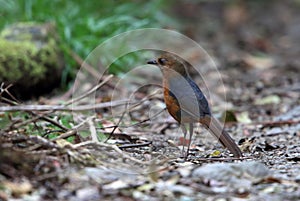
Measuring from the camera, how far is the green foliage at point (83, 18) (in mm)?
7570

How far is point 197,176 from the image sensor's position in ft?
11.2

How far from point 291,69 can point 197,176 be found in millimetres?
5717

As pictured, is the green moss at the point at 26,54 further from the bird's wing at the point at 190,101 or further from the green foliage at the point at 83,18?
the bird's wing at the point at 190,101

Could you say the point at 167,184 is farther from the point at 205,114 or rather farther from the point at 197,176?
the point at 205,114

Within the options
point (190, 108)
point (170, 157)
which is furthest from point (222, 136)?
point (170, 157)

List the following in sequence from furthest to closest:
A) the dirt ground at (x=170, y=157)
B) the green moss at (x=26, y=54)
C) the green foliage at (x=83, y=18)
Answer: the green foliage at (x=83, y=18) < the green moss at (x=26, y=54) < the dirt ground at (x=170, y=157)

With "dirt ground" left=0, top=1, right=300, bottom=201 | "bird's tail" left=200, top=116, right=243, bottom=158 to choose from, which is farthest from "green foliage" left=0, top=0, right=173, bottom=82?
"bird's tail" left=200, top=116, right=243, bottom=158

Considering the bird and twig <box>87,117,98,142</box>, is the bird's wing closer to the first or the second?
the bird

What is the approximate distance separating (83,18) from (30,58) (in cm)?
196

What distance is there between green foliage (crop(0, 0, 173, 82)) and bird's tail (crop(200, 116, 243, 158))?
121 inches

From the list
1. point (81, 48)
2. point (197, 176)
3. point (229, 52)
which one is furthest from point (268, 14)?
point (197, 176)

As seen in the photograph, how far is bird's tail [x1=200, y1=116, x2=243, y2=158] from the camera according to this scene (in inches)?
162

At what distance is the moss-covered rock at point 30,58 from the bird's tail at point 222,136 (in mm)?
2515

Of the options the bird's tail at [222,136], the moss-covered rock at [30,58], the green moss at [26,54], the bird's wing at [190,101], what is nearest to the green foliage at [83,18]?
the moss-covered rock at [30,58]
